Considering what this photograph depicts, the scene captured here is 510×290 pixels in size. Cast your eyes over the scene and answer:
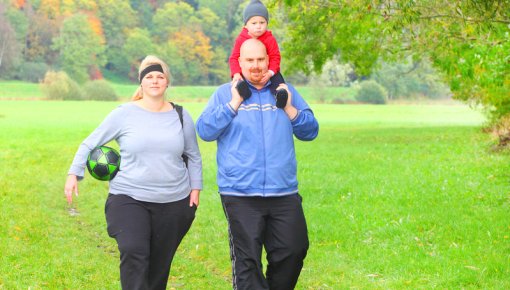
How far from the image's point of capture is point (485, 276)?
8.44 meters

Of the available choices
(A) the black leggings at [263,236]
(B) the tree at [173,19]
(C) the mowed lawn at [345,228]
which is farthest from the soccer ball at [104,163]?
(B) the tree at [173,19]

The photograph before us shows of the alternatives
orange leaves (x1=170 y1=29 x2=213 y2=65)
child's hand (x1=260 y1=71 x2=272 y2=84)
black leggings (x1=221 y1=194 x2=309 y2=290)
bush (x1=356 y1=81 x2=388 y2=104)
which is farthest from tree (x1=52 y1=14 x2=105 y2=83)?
black leggings (x1=221 y1=194 x2=309 y2=290)

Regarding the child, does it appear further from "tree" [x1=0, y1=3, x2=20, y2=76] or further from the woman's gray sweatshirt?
"tree" [x1=0, y1=3, x2=20, y2=76]

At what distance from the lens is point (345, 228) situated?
1154 cm

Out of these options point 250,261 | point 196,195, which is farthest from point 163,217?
point 250,261

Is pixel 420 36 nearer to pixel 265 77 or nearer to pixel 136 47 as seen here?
pixel 265 77

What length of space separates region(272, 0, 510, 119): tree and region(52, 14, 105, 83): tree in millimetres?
66787

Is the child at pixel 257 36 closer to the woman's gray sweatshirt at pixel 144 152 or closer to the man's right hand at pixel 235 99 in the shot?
the man's right hand at pixel 235 99

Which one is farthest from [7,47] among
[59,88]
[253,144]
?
[253,144]

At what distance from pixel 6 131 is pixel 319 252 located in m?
30.0

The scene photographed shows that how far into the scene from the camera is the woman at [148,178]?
20.7 feet

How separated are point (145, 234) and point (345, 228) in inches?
222

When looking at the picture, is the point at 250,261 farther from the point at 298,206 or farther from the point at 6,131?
the point at 6,131

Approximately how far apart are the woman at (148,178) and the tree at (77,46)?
89950 mm
